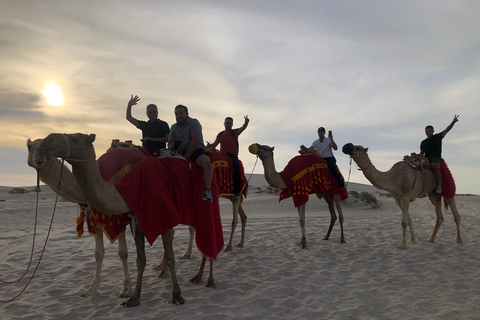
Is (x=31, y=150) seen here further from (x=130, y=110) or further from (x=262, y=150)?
(x=262, y=150)

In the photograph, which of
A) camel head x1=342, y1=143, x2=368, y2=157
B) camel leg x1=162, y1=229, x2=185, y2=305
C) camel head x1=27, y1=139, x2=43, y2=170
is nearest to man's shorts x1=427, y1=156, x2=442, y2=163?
camel head x1=342, y1=143, x2=368, y2=157

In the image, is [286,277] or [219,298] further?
[286,277]

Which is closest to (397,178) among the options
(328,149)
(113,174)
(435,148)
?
(435,148)

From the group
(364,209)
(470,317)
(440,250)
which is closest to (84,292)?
(470,317)

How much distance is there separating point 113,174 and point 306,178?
201 inches

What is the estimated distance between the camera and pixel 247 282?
581 cm

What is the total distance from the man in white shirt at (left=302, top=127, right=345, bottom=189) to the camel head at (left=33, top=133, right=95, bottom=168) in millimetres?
6403

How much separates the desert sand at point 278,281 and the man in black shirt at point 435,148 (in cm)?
178

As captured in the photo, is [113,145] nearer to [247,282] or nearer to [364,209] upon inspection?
[247,282]

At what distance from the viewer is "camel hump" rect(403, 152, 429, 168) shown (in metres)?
9.04

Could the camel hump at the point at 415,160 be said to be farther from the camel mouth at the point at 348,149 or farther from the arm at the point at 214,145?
the arm at the point at 214,145

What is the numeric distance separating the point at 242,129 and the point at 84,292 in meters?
4.91

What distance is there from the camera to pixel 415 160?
917 cm

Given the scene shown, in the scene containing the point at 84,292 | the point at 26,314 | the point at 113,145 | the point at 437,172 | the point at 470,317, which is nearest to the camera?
the point at 470,317
